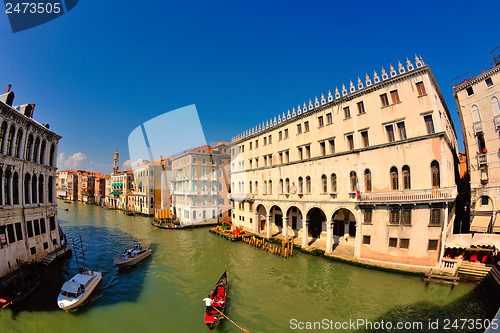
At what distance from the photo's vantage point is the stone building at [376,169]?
17234 millimetres

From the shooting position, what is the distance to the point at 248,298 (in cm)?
1515

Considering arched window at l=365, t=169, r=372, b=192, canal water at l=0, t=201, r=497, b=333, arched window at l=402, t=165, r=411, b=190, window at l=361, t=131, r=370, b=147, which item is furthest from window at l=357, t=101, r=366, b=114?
canal water at l=0, t=201, r=497, b=333

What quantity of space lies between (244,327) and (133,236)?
28.4m

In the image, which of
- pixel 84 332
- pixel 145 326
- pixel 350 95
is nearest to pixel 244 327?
pixel 145 326

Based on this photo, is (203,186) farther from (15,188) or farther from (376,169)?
(376,169)

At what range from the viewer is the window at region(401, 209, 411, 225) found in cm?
1783

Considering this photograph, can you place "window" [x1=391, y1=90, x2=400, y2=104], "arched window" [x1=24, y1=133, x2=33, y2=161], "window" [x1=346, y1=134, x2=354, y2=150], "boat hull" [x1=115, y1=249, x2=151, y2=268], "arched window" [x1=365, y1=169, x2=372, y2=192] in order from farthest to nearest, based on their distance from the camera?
"window" [x1=346, y1=134, x2=354, y2=150] < "boat hull" [x1=115, y1=249, x2=151, y2=268] < "arched window" [x1=365, y1=169, x2=372, y2=192] < "arched window" [x1=24, y1=133, x2=33, y2=161] < "window" [x1=391, y1=90, x2=400, y2=104]

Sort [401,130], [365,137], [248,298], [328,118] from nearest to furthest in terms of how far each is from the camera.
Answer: [248,298]
[401,130]
[365,137]
[328,118]

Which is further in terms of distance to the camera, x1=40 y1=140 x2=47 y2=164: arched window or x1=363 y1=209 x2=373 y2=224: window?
x1=40 y1=140 x2=47 y2=164: arched window

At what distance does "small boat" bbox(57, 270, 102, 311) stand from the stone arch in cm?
2162

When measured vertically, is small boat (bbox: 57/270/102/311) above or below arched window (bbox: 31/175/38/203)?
below

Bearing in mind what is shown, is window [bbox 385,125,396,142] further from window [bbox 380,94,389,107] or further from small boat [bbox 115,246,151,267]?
small boat [bbox 115,246,151,267]

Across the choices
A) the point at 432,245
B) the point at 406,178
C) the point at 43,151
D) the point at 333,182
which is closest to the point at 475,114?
the point at 406,178

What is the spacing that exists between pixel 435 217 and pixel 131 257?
26.1 m
